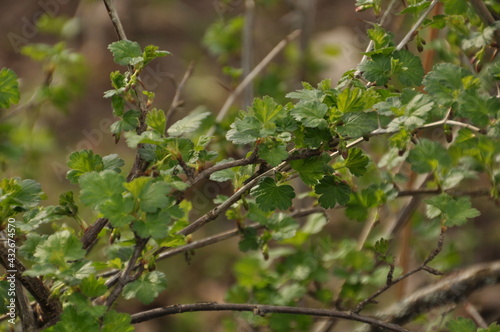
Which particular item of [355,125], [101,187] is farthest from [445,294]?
[101,187]

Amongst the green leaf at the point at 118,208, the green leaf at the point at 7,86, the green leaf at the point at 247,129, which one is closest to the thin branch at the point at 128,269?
the green leaf at the point at 118,208

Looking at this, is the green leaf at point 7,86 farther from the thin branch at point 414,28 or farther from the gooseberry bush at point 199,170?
the thin branch at point 414,28

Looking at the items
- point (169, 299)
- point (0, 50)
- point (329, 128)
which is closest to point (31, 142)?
point (169, 299)

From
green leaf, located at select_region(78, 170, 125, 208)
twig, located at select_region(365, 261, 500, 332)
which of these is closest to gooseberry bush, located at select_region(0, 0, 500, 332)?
green leaf, located at select_region(78, 170, 125, 208)

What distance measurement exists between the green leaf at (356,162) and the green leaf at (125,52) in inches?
15.1

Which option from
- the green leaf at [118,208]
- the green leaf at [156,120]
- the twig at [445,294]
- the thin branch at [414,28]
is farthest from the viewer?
the twig at [445,294]

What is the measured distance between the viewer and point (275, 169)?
1.02 metres

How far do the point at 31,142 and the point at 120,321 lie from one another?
161cm

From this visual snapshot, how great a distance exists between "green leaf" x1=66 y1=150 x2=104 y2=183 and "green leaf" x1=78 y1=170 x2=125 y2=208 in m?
0.13

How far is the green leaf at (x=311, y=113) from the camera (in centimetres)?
92

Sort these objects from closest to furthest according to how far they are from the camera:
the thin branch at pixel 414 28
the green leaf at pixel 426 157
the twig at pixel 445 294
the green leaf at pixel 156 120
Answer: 1. the green leaf at pixel 156 120
2. the thin branch at pixel 414 28
3. the green leaf at pixel 426 157
4. the twig at pixel 445 294

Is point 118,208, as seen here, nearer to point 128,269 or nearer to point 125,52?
point 128,269

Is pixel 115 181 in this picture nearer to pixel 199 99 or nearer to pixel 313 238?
pixel 313 238

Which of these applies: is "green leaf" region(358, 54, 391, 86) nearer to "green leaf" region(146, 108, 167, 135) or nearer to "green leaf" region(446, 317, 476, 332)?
"green leaf" region(146, 108, 167, 135)
